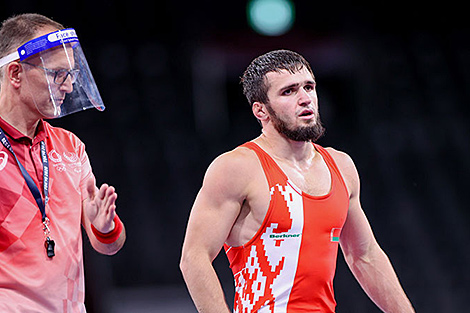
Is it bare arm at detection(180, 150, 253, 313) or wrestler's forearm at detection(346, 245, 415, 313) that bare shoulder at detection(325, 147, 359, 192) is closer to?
wrestler's forearm at detection(346, 245, 415, 313)

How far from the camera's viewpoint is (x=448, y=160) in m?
5.64

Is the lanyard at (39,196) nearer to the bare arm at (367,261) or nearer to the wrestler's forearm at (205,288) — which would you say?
the wrestler's forearm at (205,288)

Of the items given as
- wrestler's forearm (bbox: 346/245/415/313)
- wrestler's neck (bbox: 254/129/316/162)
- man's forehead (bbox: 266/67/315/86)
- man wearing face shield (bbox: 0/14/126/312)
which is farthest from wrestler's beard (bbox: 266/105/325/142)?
man wearing face shield (bbox: 0/14/126/312)

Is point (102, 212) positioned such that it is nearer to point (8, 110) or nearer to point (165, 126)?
point (8, 110)

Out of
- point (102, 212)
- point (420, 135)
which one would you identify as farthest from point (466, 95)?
point (102, 212)

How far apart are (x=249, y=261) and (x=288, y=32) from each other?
4.19 m

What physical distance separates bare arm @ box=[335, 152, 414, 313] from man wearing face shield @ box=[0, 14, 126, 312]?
3.19 feet

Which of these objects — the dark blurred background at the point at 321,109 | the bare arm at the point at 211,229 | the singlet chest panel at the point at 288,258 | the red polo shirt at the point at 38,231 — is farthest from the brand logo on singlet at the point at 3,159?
the dark blurred background at the point at 321,109

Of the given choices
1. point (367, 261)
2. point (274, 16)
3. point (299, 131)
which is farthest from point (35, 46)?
point (274, 16)

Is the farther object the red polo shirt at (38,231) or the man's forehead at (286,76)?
the man's forehead at (286,76)

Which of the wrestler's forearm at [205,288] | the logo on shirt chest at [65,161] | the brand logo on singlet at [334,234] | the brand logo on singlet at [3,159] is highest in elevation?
the brand logo on singlet at [3,159]

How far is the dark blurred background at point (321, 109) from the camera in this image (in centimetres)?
527

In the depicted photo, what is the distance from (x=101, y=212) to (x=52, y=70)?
1.68ft

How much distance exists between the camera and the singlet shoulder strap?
243 cm
